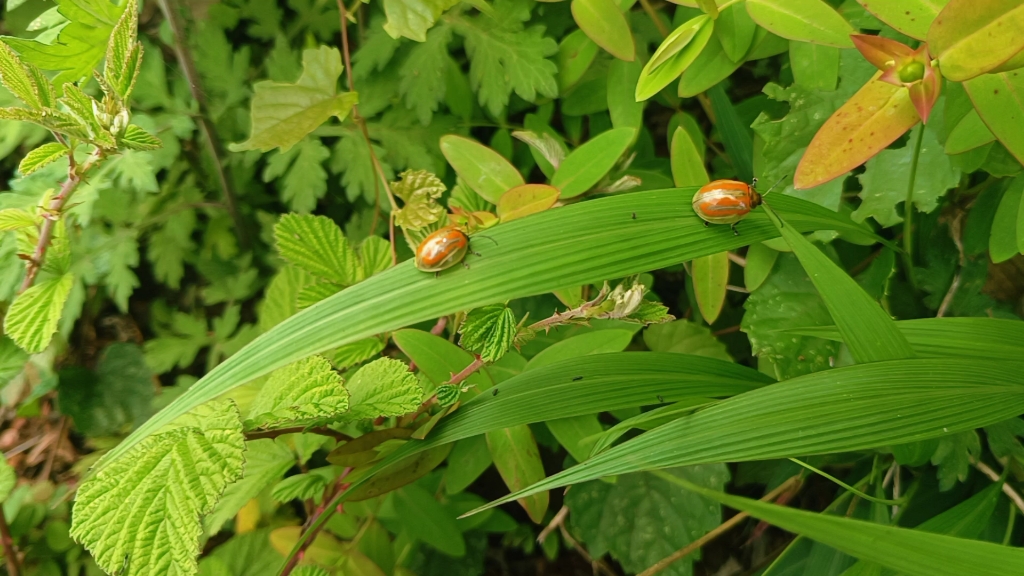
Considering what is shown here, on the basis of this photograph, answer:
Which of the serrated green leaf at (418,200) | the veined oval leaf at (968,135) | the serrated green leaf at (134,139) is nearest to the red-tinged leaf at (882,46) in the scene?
the veined oval leaf at (968,135)

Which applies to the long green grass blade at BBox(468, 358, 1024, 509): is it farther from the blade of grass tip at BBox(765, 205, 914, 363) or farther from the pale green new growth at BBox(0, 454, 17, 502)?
the pale green new growth at BBox(0, 454, 17, 502)

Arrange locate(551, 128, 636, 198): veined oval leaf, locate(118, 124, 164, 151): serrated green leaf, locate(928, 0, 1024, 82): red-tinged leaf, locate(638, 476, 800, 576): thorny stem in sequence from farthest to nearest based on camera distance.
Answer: locate(638, 476, 800, 576): thorny stem
locate(551, 128, 636, 198): veined oval leaf
locate(118, 124, 164, 151): serrated green leaf
locate(928, 0, 1024, 82): red-tinged leaf

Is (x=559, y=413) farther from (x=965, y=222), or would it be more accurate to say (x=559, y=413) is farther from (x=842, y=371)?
(x=965, y=222)

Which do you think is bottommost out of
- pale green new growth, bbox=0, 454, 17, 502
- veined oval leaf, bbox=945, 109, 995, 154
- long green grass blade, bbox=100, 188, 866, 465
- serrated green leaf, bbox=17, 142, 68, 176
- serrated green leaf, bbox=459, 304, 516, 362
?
pale green new growth, bbox=0, 454, 17, 502

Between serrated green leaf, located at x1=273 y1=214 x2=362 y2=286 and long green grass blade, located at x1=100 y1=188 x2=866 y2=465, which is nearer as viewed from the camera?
long green grass blade, located at x1=100 y1=188 x2=866 y2=465

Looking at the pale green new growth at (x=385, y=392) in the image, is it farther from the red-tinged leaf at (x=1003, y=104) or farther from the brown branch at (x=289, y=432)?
the red-tinged leaf at (x=1003, y=104)

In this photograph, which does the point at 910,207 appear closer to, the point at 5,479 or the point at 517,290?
the point at 517,290

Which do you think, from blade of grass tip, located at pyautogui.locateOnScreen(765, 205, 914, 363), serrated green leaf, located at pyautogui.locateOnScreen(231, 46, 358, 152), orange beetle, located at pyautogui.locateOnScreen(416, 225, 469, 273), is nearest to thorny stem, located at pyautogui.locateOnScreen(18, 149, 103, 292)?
serrated green leaf, located at pyautogui.locateOnScreen(231, 46, 358, 152)
